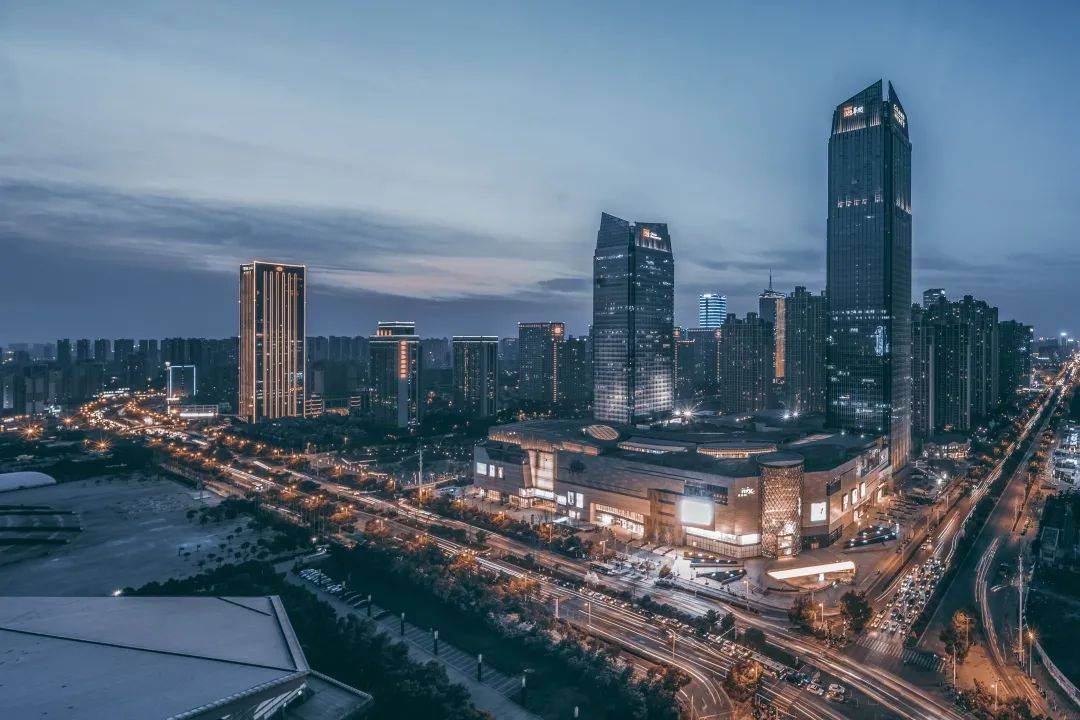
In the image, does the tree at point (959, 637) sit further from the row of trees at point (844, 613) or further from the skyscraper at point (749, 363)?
the skyscraper at point (749, 363)

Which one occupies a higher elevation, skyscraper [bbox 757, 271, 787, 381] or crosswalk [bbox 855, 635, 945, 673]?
skyscraper [bbox 757, 271, 787, 381]

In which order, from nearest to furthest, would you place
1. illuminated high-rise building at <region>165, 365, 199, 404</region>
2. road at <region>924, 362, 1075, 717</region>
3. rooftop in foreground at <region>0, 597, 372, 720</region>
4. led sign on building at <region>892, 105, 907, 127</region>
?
1. rooftop in foreground at <region>0, 597, 372, 720</region>
2. road at <region>924, 362, 1075, 717</region>
3. led sign on building at <region>892, 105, 907, 127</region>
4. illuminated high-rise building at <region>165, 365, 199, 404</region>

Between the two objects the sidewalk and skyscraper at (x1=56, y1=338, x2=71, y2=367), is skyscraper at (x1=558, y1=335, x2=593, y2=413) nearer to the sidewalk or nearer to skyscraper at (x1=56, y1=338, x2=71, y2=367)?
the sidewalk

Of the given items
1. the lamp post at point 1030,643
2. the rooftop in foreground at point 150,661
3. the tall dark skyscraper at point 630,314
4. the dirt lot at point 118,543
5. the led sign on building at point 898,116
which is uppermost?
the led sign on building at point 898,116

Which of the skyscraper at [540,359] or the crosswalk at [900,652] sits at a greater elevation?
the skyscraper at [540,359]

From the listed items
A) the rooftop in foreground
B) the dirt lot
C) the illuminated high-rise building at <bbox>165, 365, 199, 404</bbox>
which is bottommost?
the dirt lot

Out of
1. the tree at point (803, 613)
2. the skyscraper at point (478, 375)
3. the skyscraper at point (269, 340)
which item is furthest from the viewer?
the skyscraper at point (478, 375)

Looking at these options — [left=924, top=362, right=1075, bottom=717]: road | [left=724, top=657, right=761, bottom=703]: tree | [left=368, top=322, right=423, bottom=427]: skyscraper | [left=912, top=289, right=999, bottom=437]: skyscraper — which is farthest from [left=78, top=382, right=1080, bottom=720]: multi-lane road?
[left=368, top=322, right=423, bottom=427]: skyscraper

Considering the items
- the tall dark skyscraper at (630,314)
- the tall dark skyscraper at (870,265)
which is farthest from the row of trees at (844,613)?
the tall dark skyscraper at (630,314)
